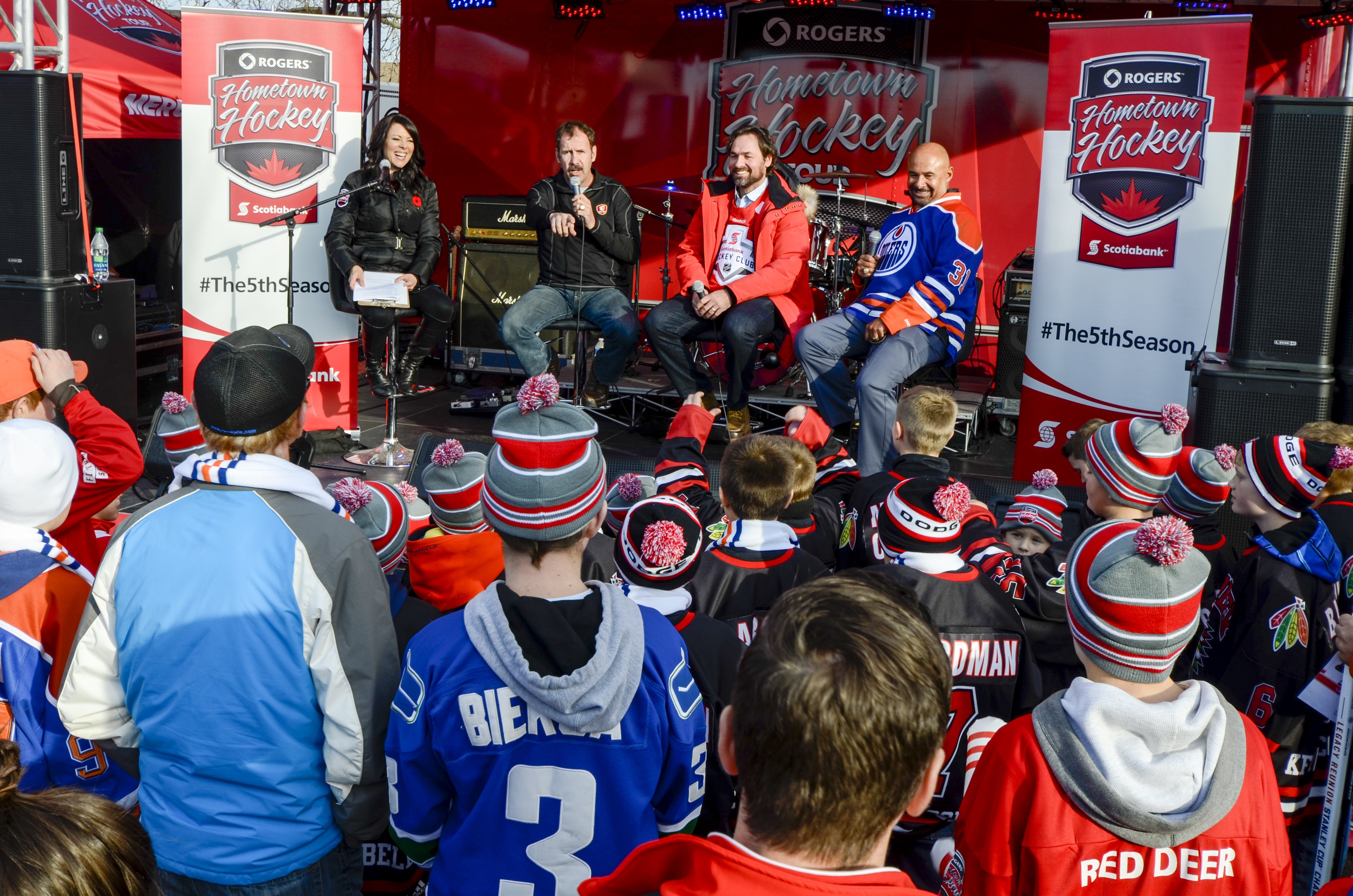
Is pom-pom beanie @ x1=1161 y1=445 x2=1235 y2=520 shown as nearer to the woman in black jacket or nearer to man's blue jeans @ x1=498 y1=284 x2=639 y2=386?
man's blue jeans @ x1=498 y1=284 x2=639 y2=386

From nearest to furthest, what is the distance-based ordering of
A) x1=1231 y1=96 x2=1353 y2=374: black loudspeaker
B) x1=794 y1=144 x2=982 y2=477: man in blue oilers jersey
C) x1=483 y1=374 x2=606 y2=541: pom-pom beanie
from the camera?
1. x1=483 y1=374 x2=606 y2=541: pom-pom beanie
2. x1=1231 y1=96 x2=1353 y2=374: black loudspeaker
3. x1=794 y1=144 x2=982 y2=477: man in blue oilers jersey

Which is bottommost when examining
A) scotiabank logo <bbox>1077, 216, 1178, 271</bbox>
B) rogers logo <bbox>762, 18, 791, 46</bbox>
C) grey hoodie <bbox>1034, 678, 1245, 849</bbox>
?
grey hoodie <bbox>1034, 678, 1245, 849</bbox>

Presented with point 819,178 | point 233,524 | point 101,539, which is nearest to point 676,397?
point 819,178

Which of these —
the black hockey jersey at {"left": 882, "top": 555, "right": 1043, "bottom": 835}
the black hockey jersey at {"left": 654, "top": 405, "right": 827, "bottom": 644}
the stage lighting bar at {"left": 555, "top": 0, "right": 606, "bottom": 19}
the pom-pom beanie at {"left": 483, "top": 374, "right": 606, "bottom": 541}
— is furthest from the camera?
the stage lighting bar at {"left": 555, "top": 0, "right": 606, "bottom": 19}

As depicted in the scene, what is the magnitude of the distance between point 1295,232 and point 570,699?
330 centimetres

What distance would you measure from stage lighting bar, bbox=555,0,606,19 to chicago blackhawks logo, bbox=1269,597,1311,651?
6170 millimetres

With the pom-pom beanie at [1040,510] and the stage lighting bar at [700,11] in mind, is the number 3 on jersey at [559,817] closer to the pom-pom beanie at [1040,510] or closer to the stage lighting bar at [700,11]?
the pom-pom beanie at [1040,510]

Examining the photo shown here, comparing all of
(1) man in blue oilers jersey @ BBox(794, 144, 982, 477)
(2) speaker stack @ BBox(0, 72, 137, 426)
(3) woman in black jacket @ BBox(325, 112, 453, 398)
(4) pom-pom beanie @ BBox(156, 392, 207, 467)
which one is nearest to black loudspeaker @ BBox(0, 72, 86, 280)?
(2) speaker stack @ BBox(0, 72, 137, 426)

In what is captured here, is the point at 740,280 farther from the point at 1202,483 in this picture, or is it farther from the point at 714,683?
the point at 714,683

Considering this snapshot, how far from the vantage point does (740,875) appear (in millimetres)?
910

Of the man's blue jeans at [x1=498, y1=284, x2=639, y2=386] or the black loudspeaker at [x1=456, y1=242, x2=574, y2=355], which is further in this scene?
the black loudspeaker at [x1=456, y1=242, x2=574, y2=355]

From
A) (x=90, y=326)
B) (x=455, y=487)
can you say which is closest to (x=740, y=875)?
(x=455, y=487)

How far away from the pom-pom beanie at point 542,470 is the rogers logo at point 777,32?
6332 millimetres

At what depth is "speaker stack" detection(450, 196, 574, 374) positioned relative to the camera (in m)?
6.89
